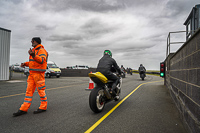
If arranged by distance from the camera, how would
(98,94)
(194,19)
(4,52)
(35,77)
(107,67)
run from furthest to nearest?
(4,52) < (194,19) < (107,67) < (98,94) < (35,77)

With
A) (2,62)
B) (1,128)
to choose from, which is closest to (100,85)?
(1,128)

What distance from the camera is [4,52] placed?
1738 centimetres

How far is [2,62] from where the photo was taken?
1709cm

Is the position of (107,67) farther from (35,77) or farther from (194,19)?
(194,19)

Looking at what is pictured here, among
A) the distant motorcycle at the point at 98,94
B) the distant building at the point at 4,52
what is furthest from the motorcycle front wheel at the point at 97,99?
the distant building at the point at 4,52

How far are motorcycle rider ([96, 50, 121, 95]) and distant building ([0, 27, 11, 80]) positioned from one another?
48.9ft

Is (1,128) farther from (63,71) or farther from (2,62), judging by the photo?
(63,71)

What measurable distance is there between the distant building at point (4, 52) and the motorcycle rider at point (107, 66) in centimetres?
1490

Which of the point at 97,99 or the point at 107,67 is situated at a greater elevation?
the point at 107,67

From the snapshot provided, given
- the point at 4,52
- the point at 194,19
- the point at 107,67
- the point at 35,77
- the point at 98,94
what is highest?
the point at 194,19

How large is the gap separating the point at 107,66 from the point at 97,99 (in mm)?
1146

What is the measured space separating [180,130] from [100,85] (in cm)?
241

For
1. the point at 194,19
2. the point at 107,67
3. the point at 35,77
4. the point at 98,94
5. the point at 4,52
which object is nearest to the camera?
the point at 35,77

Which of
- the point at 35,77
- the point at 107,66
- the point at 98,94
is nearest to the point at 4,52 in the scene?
the point at 35,77
